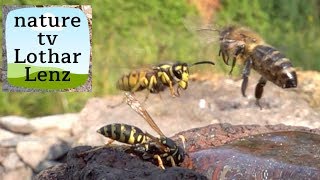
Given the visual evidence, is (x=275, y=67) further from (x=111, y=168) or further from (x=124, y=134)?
(x=111, y=168)

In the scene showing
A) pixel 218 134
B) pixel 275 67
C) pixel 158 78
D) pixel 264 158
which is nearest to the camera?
pixel 264 158

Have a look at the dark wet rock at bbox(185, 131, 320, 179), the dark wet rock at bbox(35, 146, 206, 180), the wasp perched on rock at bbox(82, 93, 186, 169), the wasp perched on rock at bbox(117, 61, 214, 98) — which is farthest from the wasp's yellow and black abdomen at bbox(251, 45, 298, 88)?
the dark wet rock at bbox(35, 146, 206, 180)

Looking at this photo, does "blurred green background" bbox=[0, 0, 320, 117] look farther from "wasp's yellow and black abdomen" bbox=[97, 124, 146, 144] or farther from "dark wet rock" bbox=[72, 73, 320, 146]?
"wasp's yellow and black abdomen" bbox=[97, 124, 146, 144]

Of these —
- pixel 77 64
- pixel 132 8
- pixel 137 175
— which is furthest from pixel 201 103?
pixel 137 175

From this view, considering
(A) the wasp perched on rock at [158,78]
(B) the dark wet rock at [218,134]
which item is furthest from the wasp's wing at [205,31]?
(B) the dark wet rock at [218,134]

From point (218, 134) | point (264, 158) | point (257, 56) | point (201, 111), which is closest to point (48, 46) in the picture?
point (257, 56)

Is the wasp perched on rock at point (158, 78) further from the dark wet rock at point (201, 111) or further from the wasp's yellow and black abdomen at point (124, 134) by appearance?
the dark wet rock at point (201, 111)
